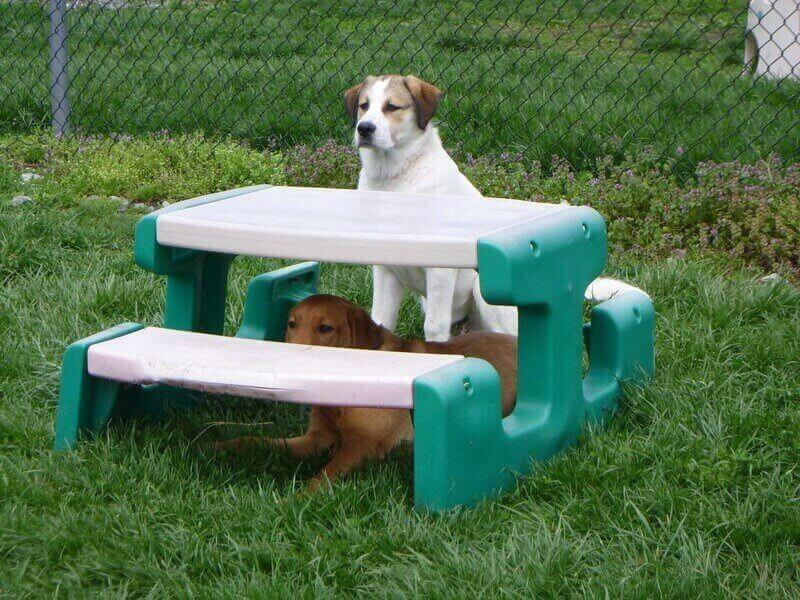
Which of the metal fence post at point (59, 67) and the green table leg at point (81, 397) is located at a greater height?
the metal fence post at point (59, 67)

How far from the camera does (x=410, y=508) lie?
257 cm

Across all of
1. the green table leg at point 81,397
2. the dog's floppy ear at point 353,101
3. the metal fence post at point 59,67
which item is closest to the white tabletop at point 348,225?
the green table leg at point 81,397

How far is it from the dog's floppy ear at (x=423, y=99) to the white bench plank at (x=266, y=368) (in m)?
1.86

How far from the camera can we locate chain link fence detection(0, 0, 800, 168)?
6188mm

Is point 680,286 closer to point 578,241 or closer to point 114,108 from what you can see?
point 578,241

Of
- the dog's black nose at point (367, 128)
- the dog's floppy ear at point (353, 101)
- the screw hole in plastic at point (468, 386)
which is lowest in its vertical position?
the screw hole in plastic at point (468, 386)

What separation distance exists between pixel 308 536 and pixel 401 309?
6.99 feet

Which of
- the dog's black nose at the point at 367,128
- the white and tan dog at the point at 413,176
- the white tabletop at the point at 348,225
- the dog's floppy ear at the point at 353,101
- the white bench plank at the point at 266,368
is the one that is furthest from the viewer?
the dog's floppy ear at the point at 353,101

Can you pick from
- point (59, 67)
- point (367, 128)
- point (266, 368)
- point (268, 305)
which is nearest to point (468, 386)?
point (266, 368)

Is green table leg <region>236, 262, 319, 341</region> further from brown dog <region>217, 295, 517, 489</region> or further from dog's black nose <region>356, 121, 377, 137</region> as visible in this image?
dog's black nose <region>356, 121, 377, 137</region>

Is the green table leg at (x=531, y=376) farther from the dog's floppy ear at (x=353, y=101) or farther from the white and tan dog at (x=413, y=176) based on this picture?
the dog's floppy ear at (x=353, y=101)

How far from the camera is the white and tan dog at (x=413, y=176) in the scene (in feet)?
13.0

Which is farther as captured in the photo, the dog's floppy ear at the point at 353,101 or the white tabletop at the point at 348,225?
the dog's floppy ear at the point at 353,101

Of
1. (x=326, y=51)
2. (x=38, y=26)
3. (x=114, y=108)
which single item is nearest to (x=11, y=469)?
(x=114, y=108)
